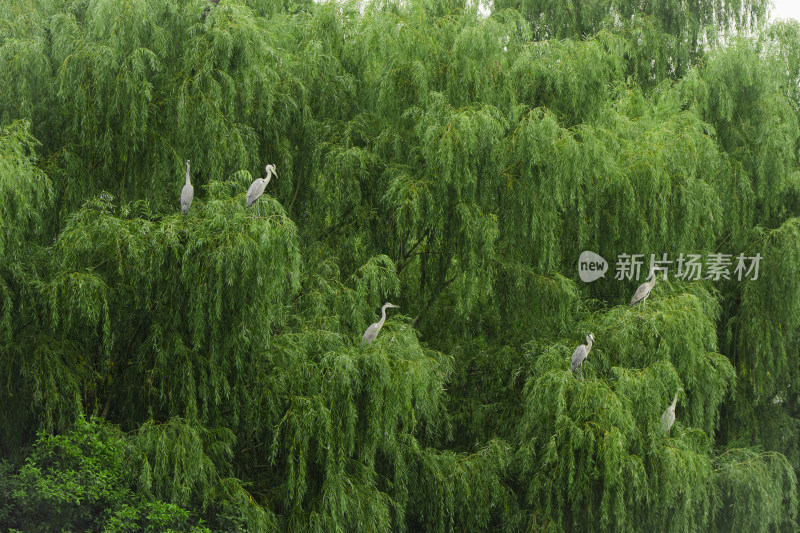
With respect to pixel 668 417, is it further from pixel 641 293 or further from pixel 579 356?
pixel 641 293

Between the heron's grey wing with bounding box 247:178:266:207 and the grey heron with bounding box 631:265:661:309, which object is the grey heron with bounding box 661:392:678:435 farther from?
the heron's grey wing with bounding box 247:178:266:207

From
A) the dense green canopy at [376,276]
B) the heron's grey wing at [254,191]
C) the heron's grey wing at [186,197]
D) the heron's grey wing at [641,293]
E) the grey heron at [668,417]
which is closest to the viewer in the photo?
the dense green canopy at [376,276]

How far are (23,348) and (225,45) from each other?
2.68 meters

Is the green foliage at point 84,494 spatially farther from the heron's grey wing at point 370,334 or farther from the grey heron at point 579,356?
the grey heron at point 579,356

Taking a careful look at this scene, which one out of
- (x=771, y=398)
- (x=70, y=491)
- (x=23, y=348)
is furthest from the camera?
(x=771, y=398)

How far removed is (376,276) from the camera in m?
7.54

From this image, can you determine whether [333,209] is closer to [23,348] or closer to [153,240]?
[153,240]

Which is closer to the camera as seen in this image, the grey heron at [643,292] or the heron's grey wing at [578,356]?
the heron's grey wing at [578,356]

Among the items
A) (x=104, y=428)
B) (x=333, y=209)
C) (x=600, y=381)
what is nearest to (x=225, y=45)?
(x=333, y=209)

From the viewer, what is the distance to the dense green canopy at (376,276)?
6227 millimetres

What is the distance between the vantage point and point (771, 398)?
9969 mm

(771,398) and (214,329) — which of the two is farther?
(771,398)

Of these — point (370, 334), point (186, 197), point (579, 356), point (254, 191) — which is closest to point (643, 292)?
point (579, 356)

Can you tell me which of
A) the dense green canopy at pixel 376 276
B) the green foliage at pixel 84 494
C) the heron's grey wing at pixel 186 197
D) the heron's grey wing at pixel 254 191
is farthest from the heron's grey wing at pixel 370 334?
the green foliage at pixel 84 494
